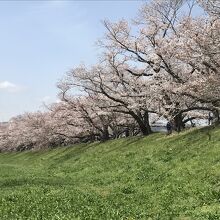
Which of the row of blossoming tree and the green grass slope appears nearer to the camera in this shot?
the green grass slope

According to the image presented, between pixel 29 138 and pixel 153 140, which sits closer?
pixel 153 140

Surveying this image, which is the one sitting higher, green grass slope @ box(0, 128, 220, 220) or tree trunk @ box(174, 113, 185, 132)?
tree trunk @ box(174, 113, 185, 132)

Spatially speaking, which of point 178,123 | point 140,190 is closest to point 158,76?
point 178,123

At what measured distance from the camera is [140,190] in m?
25.2

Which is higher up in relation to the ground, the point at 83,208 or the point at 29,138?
the point at 29,138

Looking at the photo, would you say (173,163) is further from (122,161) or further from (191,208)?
(191,208)

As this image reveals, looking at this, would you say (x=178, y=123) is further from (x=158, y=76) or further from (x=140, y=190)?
(x=140, y=190)

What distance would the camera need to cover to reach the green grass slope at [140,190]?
17.8 m

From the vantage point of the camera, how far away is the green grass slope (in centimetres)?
1780

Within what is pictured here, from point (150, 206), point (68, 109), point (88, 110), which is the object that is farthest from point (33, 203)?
point (68, 109)

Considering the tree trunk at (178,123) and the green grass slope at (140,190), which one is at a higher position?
the tree trunk at (178,123)

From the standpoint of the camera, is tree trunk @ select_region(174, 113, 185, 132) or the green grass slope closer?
the green grass slope

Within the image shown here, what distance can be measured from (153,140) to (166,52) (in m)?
9.03

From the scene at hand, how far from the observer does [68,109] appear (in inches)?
2694
